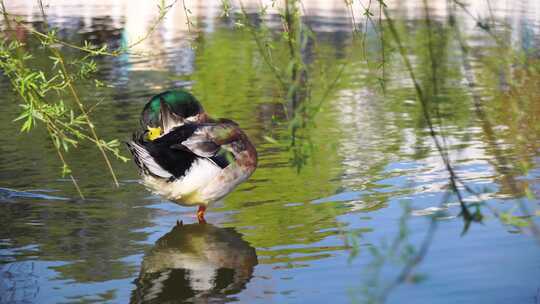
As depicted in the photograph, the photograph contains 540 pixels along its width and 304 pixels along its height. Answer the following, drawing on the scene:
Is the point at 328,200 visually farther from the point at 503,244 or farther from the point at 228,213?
the point at 503,244

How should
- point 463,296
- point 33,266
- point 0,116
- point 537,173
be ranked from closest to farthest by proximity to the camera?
point 463,296, point 33,266, point 537,173, point 0,116

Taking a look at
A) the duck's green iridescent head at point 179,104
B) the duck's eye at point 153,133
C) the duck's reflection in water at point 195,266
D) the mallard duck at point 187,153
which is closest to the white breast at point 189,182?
the mallard duck at point 187,153

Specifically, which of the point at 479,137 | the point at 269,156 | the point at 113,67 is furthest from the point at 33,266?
the point at 113,67

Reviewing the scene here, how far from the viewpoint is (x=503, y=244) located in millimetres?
6988

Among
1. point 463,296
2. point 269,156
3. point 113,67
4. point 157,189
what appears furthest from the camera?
point 113,67

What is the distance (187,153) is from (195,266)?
886 mm

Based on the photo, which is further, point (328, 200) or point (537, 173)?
point (537, 173)

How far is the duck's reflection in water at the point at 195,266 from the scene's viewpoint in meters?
6.09

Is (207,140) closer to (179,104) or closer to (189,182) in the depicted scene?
(189,182)

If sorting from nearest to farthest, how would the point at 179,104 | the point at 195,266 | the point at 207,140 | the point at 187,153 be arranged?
the point at 195,266 → the point at 187,153 → the point at 207,140 → the point at 179,104

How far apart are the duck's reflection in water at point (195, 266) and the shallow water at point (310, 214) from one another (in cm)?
2

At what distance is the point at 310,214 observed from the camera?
7781mm

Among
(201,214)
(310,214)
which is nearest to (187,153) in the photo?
(201,214)

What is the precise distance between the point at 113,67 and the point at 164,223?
10.1 meters
